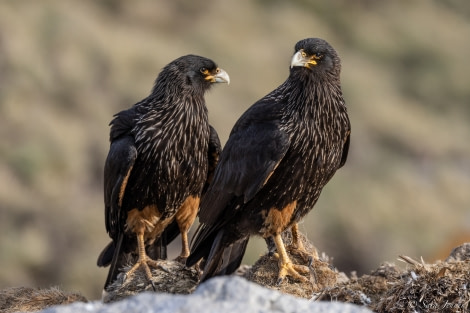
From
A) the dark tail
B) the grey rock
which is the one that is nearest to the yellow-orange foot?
the dark tail

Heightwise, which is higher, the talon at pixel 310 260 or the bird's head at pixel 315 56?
the bird's head at pixel 315 56

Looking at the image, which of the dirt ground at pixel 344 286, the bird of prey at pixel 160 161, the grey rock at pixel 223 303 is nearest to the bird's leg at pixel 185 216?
the bird of prey at pixel 160 161

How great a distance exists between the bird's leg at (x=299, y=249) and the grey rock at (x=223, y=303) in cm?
326

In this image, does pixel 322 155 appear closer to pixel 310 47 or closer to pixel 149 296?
pixel 310 47

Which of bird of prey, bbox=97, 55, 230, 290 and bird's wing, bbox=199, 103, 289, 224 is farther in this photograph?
bird of prey, bbox=97, 55, 230, 290

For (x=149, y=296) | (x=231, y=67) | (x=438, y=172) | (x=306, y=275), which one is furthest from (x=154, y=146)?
(x=231, y=67)

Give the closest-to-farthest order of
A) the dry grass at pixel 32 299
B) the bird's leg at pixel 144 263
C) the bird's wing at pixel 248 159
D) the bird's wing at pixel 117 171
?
the bird's wing at pixel 248 159
the dry grass at pixel 32 299
the bird's leg at pixel 144 263
the bird's wing at pixel 117 171

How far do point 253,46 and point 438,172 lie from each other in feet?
25.4

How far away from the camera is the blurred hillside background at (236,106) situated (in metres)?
19.0

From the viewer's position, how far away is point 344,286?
26.2 feet

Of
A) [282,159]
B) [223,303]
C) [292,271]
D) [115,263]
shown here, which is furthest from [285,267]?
[223,303]

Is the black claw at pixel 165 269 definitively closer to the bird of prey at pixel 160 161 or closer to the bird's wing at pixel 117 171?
the bird of prey at pixel 160 161

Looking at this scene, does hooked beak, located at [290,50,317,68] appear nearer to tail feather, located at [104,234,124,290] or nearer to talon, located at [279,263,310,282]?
talon, located at [279,263,310,282]

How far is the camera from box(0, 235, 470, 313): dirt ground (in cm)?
732
